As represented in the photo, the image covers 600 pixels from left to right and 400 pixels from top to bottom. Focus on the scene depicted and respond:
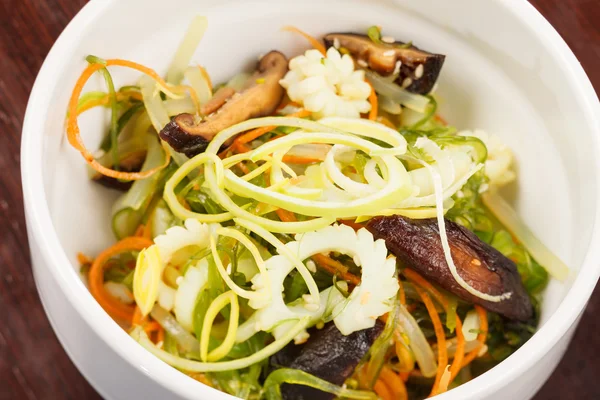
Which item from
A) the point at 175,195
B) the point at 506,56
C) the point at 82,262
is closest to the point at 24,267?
the point at 82,262

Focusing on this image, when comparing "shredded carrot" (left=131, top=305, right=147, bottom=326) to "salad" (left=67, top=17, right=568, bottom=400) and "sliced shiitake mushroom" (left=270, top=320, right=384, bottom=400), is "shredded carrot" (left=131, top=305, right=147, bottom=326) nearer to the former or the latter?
"salad" (left=67, top=17, right=568, bottom=400)

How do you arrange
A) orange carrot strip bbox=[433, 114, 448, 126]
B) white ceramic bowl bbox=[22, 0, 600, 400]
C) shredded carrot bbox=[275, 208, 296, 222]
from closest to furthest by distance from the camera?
white ceramic bowl bbox=[22, 0, 600, 400], shredded carrot bbox=[275, 208, 296, 222], orange carrot strip bbox=[433, 114, 448, 126]

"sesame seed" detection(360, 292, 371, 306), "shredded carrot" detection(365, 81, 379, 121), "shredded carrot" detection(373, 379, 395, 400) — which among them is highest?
"shredded carrot" detection(365, 81, 379, 121)

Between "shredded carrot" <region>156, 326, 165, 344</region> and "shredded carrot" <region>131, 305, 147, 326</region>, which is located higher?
"shredded carrot" <region>131, 305, 147, 326</region>

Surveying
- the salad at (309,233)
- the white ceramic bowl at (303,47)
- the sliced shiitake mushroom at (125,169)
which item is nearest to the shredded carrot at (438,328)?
the salad at (309,233)

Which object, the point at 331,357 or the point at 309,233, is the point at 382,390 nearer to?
the point at 331,357

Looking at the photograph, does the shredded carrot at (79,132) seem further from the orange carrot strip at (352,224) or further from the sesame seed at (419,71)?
the sesame seed at (419,71)

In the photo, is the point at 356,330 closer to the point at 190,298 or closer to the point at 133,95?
Answer: the point at 190,298

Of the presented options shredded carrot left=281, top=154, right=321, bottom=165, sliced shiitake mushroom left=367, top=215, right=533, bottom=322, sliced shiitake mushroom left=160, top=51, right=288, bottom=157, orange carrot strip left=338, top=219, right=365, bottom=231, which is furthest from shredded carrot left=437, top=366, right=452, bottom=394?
sliced shiitake mushroom left=160, top=51, right=288, bottom=157
